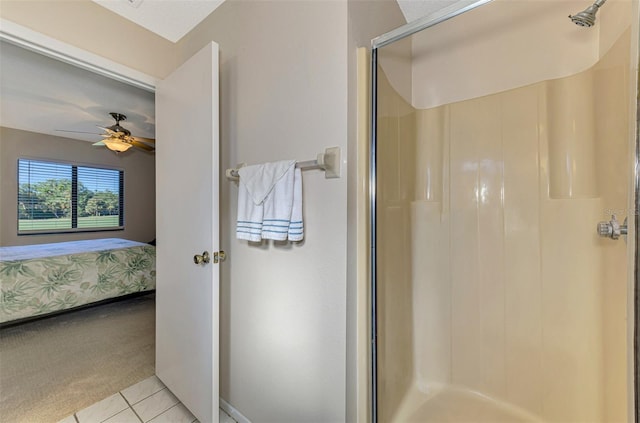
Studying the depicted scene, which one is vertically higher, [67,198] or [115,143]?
[115,143]

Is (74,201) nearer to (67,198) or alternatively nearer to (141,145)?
(67,198)

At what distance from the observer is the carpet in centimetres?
163

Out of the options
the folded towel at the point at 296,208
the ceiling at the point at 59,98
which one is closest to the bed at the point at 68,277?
the ceiling at the point at 59,98

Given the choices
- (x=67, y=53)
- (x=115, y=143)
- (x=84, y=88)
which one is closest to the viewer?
(x=67, y=53)

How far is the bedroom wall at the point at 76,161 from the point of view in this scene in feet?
13.0

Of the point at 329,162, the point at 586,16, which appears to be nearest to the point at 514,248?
the point at 586,16

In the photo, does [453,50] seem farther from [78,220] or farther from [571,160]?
[78,220]

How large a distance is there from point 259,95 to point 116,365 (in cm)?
219

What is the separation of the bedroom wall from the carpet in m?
2.18

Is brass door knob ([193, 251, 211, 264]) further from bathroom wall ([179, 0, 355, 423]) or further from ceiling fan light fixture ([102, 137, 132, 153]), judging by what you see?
ceiling fan light fixture ([102, 137, 132, 153])

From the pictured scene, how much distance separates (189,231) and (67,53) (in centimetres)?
108

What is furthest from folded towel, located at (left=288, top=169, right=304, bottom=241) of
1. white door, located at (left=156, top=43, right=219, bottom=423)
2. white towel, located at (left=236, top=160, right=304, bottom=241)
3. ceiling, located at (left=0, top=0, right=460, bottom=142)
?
ceiling, located at (left=0, top=0, right=460, bottom=142)

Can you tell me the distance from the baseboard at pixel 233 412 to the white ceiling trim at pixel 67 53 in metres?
1.99

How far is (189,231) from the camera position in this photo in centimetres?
150
